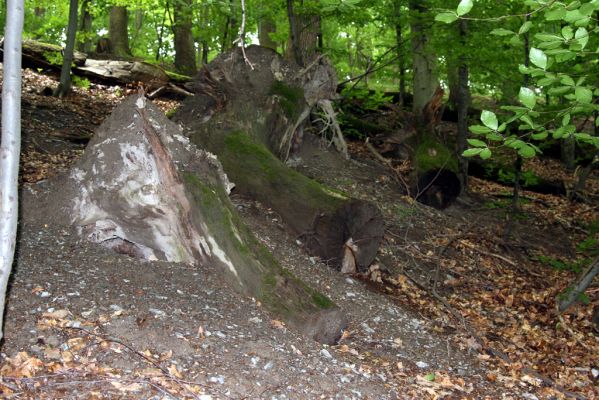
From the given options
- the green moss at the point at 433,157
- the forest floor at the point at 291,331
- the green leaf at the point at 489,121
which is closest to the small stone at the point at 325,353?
the forest floor at the point at 291,331

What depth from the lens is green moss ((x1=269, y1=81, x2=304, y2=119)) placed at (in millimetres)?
8922

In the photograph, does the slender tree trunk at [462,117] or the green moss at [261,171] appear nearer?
the green moss at [261,171]

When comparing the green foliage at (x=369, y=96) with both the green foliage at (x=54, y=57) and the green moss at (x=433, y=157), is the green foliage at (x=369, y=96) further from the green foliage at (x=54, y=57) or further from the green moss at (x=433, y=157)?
the green foliage at (x=54, y=57)

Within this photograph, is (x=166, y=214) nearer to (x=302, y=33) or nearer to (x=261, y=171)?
(x=261, y=171)

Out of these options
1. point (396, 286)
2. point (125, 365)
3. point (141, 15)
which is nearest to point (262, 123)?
point (396, 286)

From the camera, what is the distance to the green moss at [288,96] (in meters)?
8.92

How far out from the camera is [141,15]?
2716cm

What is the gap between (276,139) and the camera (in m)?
9.12

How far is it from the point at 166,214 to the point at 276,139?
3.87m

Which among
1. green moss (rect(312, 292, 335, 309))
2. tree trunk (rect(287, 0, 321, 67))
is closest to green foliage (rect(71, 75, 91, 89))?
tree trunk (rect(287, 0, 321, 67))

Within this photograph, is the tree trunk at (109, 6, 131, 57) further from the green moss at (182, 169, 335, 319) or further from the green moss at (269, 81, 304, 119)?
the green moss at (182, 169, 335, 319)

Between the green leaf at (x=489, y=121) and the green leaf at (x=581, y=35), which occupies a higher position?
the green leaf at (x=581, y=35)

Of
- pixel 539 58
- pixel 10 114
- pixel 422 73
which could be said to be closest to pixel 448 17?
pixel 539 58

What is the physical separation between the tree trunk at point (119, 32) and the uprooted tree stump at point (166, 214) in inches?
462
